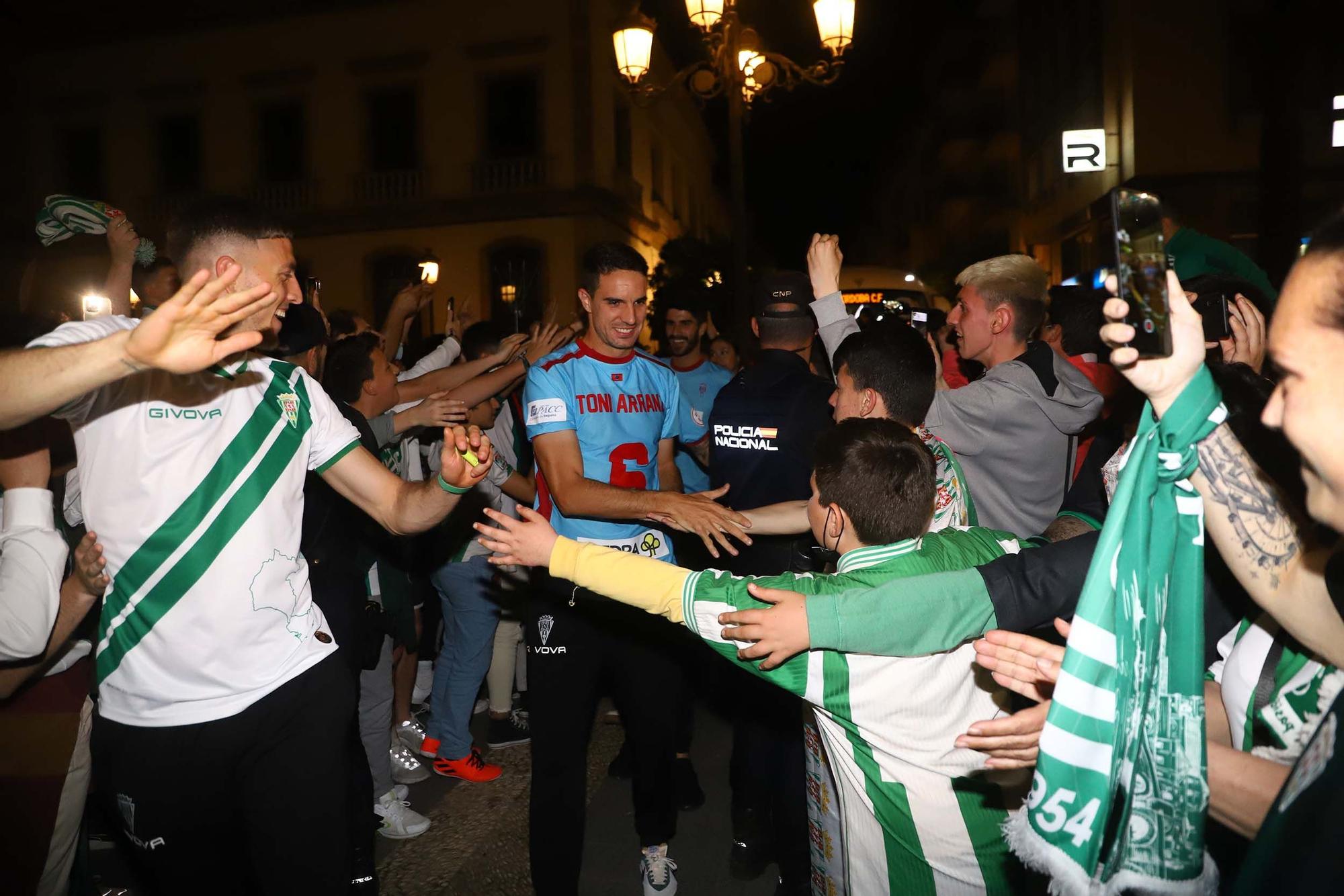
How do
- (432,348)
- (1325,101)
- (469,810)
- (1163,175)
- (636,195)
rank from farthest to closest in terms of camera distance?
(636,195)
(1163,175)
(1325,101)
(432,348)
(469,810)

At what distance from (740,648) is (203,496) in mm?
1471

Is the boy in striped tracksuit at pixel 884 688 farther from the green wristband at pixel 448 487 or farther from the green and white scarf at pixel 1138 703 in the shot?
the green and white scarf at pixel 1138 703

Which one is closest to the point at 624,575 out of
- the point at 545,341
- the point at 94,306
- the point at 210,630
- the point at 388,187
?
the point at 210,630

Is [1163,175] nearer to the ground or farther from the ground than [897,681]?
farther from the ground

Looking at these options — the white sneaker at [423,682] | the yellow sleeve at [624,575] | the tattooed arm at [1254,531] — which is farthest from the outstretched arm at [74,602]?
the white sneaker at [423,682]

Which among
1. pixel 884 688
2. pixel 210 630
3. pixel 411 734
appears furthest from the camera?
pixel 411 734

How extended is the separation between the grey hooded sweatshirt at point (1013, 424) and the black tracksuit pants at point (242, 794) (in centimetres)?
233

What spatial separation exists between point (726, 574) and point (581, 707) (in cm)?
130

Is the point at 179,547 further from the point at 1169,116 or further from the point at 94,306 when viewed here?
the point at 1169,116

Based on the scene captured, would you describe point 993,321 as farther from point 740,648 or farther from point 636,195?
point 636,195

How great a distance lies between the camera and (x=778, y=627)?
76.0 inches

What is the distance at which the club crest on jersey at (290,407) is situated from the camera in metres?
2.43

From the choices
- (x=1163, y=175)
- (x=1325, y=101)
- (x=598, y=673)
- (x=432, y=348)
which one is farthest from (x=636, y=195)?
(x=598, y=673)

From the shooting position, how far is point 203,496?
2.22m
